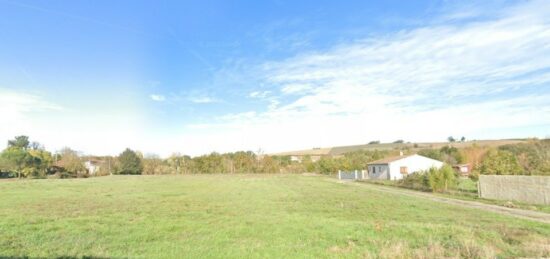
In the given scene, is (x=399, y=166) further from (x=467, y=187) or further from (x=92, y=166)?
(x=92, y=166)

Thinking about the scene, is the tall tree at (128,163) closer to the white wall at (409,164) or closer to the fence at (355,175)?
the fence at (355,175)

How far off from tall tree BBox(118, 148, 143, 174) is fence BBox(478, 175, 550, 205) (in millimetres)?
64155

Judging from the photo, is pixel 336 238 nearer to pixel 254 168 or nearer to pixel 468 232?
pixel 468 232

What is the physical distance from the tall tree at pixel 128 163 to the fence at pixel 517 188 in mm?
64155

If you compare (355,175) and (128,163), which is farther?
(128,163)

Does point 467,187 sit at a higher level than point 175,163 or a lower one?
lower

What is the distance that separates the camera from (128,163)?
70312 millimetres

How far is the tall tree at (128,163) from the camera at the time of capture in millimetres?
70125

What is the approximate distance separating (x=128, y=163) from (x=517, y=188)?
66387 mm

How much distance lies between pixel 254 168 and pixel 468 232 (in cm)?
6390

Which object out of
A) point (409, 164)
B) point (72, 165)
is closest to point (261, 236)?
point (409, 164)

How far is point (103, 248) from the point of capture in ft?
26.3

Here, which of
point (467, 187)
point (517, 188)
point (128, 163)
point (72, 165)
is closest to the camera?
point (517, 188)

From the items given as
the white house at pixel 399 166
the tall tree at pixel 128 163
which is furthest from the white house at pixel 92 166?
the white house at pixel 399 166
